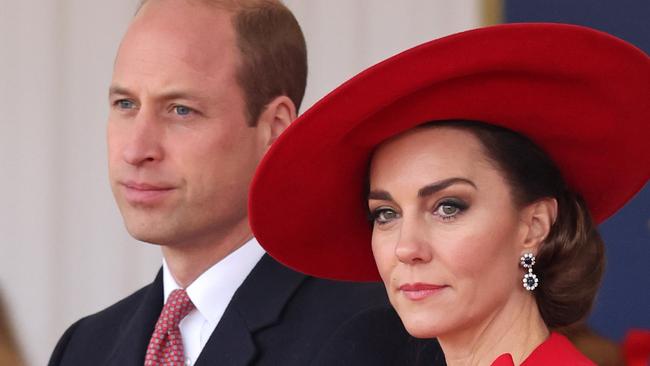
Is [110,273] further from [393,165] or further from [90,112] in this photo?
[393,165]

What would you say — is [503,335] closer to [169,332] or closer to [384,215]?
[384,215]

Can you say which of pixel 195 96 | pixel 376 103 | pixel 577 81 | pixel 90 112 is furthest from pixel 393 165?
pixel 90 112

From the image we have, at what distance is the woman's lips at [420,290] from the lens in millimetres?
2254

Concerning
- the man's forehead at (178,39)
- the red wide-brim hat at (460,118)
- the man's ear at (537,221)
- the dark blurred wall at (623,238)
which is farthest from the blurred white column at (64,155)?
the man's ear at (537,221)

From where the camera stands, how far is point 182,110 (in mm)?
2697

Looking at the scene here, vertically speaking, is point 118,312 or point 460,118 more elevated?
point 460,118

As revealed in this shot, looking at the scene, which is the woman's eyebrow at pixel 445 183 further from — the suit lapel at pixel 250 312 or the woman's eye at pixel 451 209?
the suit lapel at pixel 250 312

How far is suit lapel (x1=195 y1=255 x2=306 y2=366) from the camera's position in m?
2.66

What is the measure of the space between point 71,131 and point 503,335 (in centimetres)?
195

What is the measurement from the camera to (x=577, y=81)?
7.31ft

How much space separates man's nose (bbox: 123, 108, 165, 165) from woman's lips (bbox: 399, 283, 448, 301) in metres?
0.58

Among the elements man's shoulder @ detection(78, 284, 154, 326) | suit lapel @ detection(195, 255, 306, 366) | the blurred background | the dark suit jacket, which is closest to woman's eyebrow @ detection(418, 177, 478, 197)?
the dark suit jacket

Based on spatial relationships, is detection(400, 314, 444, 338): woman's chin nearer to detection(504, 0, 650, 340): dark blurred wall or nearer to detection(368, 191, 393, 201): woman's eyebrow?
detection(368, 191, 393, 201): woman's eyebrow

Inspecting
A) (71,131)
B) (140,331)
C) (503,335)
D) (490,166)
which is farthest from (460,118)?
(71,131)
